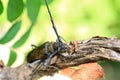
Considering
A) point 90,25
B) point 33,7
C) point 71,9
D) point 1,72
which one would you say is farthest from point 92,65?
point 90,25

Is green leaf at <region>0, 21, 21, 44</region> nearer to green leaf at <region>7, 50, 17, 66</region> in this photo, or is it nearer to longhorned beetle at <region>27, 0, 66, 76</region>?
green leaf at <region>7, 50, 17, 66</region>

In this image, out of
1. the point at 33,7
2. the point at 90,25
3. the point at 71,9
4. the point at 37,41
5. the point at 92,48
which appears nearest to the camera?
the point at 92,48

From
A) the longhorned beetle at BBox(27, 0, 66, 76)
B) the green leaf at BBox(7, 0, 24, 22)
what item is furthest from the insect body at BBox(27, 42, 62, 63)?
the green leaf at BBox(7, 0, 24, 22)

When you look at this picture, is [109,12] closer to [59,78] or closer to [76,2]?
[76,2]

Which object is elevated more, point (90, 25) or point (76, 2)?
point (76, 2)

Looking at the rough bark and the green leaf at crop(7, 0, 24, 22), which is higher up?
the green leaf at crop(7, 0, 24, 22)

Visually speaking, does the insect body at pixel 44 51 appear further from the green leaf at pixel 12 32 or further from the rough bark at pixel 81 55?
the green leaf at pixel 12 32
